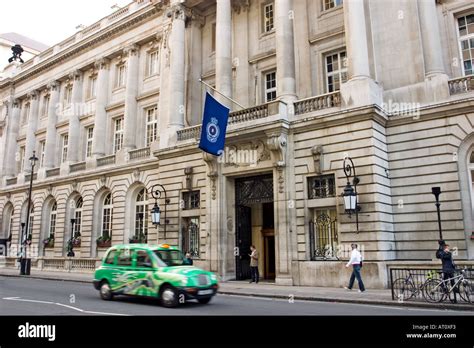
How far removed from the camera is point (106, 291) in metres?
14.3

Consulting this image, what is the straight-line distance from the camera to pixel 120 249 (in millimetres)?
14453

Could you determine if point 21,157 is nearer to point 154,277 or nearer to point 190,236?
point 190,236

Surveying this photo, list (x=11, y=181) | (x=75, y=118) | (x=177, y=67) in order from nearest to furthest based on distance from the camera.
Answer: (x=177, y=67), (x=75, y=118), (x=11, y=181)

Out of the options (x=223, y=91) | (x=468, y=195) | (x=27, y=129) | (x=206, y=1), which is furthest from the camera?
(x=27, y=129)

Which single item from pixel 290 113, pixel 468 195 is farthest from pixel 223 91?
pixel 468 195

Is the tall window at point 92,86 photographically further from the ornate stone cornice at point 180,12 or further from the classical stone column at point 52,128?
the ornate stone cornice at point 180,12

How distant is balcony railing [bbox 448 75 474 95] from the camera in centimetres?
1800

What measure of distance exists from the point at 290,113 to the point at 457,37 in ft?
28.0

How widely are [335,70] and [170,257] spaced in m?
14.5

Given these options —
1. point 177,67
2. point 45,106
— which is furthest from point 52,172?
point 177,67

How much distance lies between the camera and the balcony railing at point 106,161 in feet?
107

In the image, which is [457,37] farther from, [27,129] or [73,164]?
[27,129]

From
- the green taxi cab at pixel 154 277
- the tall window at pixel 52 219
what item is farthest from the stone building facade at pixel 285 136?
the green taxi cab at pixel 154 277

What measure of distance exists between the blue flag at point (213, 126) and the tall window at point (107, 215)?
15.8 metres
